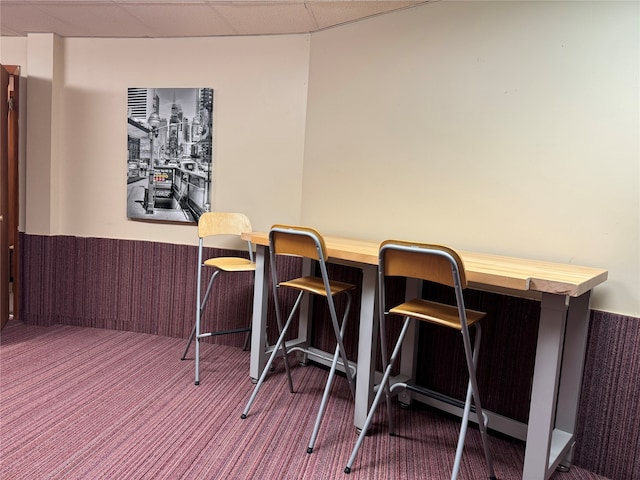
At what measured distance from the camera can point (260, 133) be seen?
323 cm

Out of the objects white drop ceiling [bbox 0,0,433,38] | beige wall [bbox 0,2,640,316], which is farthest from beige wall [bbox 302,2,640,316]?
white drop ceiling [bbox 0,0,433,38]

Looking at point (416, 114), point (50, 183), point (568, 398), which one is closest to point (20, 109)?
point (50, 183)

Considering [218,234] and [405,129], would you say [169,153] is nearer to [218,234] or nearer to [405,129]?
[218,234]

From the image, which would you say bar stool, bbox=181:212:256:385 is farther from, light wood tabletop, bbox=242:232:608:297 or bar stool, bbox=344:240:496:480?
bar stool, bbox=344:240:496:480

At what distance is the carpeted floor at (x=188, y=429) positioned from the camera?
1820 mm

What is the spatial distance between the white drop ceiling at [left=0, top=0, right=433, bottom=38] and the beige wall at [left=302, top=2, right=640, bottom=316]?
160 mm

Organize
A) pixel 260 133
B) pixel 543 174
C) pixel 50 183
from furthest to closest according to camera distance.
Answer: pixel 50 183 → pixel 260 133 → pixel 543 174

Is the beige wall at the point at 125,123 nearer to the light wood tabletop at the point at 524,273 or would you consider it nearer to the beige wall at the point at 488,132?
the beige wall at the point at 488,132

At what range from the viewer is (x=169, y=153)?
11.1 feet

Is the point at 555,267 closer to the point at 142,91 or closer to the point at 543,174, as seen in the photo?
the point at 543,174

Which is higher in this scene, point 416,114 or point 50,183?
point 416,114

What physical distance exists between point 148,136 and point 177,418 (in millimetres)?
2231

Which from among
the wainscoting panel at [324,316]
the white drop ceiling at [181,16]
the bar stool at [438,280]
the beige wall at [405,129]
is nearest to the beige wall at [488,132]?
the beige wall at [405,129]

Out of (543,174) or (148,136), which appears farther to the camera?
(148,136)
